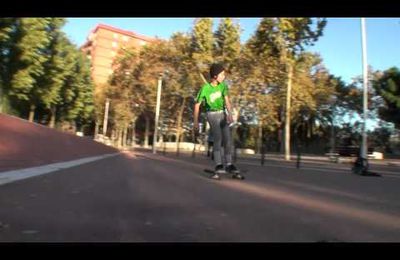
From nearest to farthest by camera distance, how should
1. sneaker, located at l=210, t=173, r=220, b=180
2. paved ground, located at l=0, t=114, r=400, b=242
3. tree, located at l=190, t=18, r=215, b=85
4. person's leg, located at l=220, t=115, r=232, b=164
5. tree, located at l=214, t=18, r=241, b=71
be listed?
paved ground, located at l=0, t=114, r=400, b=242 → sneaker, located at l=210, t=173, r=220, b=180 → person's leg, located at l=220, t=115, r=232, b=164 → tree, located at l=190, t=18, r=215, b=85 → tree, located at l=214, t=18, r=241, b=71

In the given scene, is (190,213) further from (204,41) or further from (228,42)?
(228,42)

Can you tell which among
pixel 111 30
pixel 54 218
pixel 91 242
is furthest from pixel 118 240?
pixel 111 30

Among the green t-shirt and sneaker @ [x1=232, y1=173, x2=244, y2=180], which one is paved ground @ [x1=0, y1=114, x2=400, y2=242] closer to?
sneaker @ [x1=232, y1=173, x2=244, y2=180]

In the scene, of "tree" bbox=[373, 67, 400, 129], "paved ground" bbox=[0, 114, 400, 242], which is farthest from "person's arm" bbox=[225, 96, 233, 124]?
"tree" bbox=[373, 67, 400, 129]

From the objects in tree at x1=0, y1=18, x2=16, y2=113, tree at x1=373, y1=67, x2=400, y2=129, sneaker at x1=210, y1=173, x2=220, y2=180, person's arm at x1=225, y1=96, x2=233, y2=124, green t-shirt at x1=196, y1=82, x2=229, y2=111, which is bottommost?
sneaker at x1=210, y1=173, x2=220, y2=180

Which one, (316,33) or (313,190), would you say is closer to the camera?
(313,190)

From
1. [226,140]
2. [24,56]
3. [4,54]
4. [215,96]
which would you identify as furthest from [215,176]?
[4,54]

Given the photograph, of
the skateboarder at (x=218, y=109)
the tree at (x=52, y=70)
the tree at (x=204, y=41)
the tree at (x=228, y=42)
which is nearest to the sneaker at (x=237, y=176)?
the skateboarder at (x=218, y=109)

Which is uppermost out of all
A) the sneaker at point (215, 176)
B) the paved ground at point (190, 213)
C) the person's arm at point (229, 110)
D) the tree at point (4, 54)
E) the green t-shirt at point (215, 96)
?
the tree at point (4, 54)

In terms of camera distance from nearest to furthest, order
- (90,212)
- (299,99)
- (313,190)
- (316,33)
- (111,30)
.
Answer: (90,212) → (313,190) → (316,33) → (299,99) → (111,30)

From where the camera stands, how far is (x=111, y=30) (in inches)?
5856

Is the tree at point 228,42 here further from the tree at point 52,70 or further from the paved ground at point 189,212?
the paved ground at point 189,212

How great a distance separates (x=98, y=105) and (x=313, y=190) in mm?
92500
